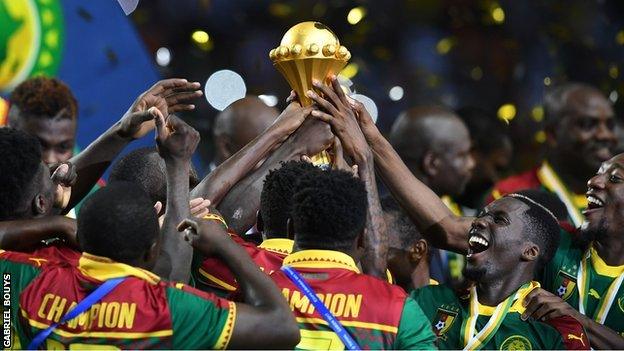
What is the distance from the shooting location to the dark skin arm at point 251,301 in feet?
13.4

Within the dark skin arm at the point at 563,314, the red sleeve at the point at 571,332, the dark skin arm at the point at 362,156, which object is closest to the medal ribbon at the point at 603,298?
the dark skin arm at the point at 563,314

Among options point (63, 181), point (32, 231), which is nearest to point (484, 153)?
point (63, 181)

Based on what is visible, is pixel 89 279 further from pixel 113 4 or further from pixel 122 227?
pixel 113 4

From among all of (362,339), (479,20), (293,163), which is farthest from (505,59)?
(362,339)

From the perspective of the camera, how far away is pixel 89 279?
161 inches

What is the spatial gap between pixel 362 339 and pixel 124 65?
12.5 ft

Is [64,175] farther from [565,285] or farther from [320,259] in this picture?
[565,285]

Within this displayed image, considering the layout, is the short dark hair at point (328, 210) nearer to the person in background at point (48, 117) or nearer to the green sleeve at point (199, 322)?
the green sleeve at point (199, 322)

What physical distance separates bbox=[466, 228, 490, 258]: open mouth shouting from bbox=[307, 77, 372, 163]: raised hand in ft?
1.58

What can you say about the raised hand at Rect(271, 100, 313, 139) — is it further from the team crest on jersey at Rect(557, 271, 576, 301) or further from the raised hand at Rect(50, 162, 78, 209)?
the team crest on jersey at Rect(557, 271, 576, 301)

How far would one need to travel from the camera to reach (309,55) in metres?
5.11

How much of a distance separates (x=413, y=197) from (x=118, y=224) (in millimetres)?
1635

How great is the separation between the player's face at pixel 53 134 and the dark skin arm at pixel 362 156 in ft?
5.15

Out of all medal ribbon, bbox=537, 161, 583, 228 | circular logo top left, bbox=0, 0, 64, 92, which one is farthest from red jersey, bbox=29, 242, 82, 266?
medal ribbon, bbox=537, 161, 583, 228
